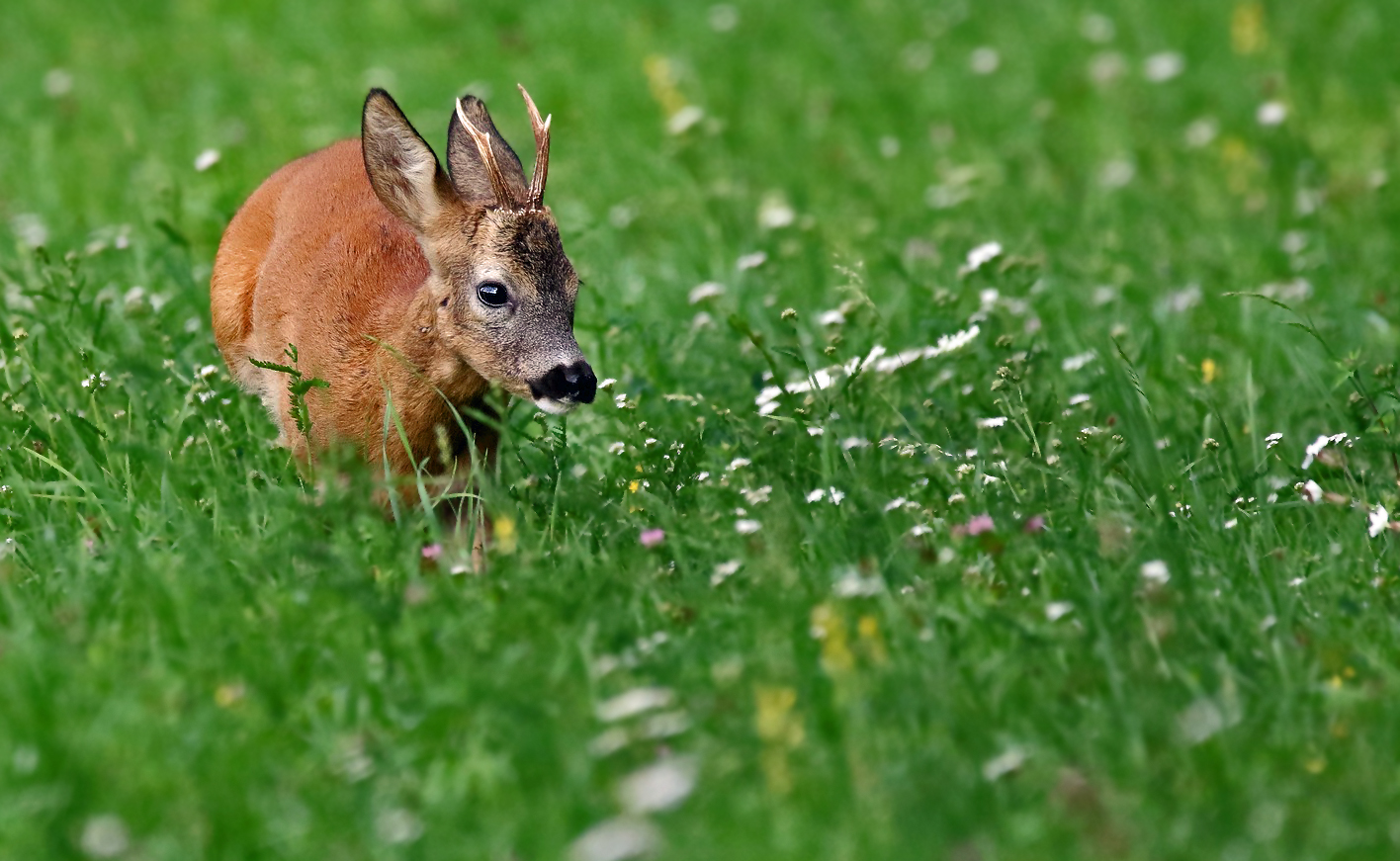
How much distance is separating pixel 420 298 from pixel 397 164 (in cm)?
32

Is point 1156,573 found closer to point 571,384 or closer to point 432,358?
point 571,384

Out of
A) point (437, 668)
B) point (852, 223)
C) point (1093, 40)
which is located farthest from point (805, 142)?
point (437, 668)

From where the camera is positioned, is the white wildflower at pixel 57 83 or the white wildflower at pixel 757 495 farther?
the white wildflower at pixel 57 83

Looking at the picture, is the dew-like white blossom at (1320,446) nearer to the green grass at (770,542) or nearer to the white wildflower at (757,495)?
the green grass at (770,542)

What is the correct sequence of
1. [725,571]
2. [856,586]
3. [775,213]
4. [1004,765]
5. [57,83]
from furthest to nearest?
1. [57,83]
2. [775,213]
3. [725,571]
4. [856,586]
5. [1004,765]

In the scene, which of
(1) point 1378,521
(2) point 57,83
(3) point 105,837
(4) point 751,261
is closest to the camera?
(3) point 105,837

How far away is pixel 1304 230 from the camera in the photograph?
740 centimetres

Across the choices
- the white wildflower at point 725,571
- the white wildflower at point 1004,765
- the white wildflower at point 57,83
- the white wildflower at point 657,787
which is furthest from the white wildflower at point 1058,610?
the white wildflower at point 57,83

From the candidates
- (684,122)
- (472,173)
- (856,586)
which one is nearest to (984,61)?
(684,122)

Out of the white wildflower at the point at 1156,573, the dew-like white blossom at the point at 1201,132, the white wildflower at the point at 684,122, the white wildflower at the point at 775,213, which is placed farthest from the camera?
the dew-like white blossom at the point at 1201,132

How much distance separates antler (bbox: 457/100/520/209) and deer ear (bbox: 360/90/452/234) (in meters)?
0.13

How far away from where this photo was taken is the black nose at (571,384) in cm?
418

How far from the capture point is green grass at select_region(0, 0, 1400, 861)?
9.61 ft

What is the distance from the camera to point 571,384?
420 centimetres
